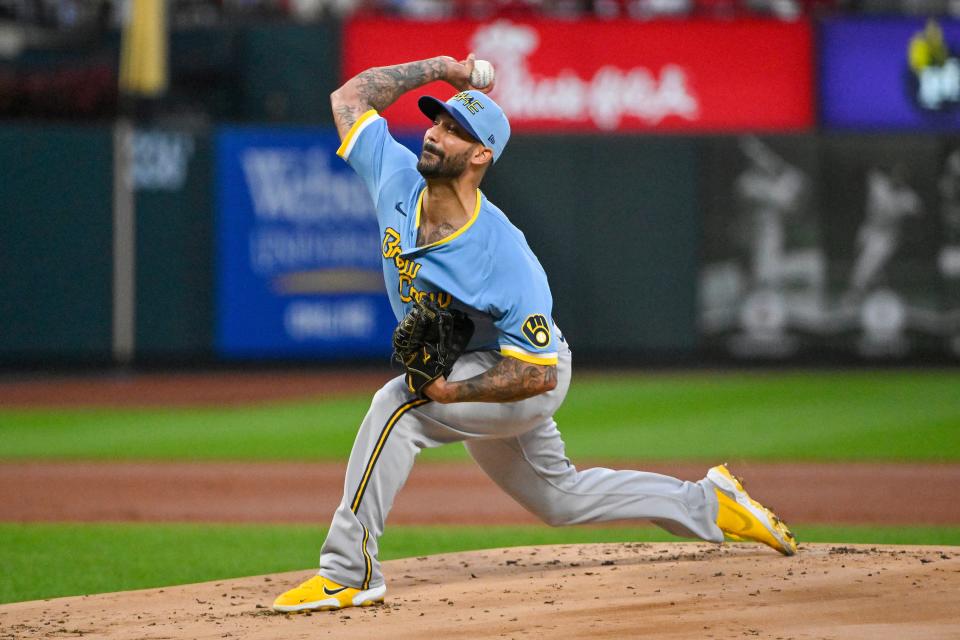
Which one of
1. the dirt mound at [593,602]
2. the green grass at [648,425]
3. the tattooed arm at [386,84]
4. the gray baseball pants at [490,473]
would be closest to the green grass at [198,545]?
the dirt mound at [593,602]

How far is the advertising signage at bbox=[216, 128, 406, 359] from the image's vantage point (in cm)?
1572

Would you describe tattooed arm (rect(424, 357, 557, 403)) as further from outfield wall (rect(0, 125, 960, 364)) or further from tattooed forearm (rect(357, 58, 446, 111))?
outfield wall (rect(0, 125, 960, 364))

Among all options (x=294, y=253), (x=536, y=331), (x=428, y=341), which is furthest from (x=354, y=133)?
(x=294, y=253)

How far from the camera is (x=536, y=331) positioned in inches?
194

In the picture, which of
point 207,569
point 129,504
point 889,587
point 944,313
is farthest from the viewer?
point 944,313

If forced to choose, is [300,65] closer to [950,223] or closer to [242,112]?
[242,112]

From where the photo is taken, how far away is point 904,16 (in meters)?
16.9

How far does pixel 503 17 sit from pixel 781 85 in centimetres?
337

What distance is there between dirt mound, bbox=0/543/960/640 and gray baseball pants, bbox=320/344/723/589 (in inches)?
8.5

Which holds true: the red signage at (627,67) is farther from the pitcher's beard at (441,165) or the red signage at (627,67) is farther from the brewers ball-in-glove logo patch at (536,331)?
the brewers ball-in-glove logo patch at (536,331)

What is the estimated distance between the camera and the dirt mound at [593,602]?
4605mm

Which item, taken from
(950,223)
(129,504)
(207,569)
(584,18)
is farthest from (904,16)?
(207,569)

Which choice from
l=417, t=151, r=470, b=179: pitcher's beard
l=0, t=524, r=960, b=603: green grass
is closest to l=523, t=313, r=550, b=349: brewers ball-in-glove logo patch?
l=417, t=151, r=470, b=179: pitcher's beard

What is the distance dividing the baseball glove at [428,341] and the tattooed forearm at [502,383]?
9 centimetres
